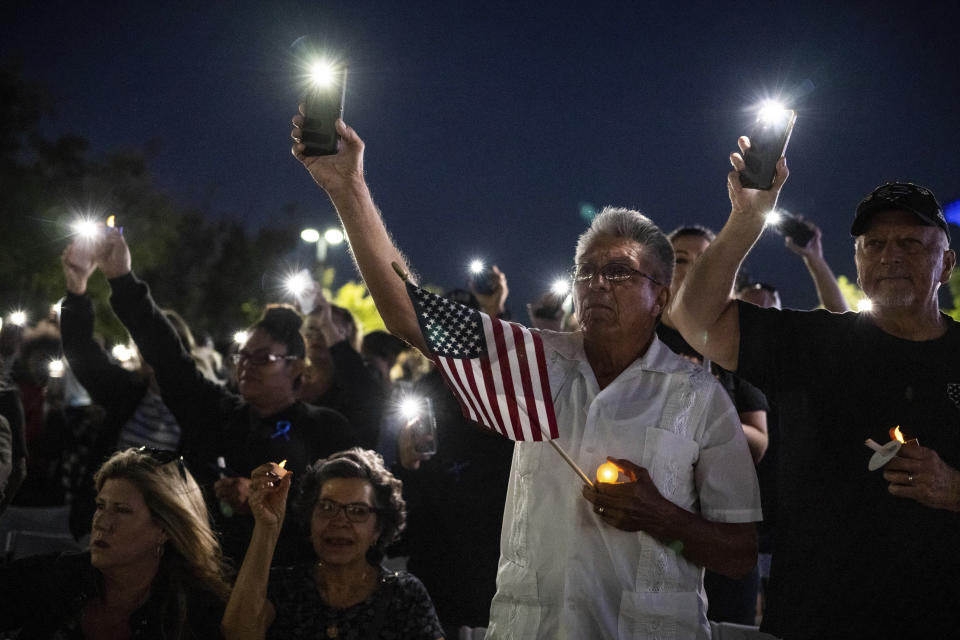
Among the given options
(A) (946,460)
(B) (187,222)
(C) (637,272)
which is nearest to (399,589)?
(C) (637,272)

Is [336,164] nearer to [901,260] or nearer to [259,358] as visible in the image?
A: [901,260]

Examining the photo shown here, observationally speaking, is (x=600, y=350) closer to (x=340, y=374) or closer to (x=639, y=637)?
(x=639, y=637)

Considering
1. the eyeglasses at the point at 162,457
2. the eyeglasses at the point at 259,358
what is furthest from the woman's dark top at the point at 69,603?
the eyeglasses at the point at 259,358

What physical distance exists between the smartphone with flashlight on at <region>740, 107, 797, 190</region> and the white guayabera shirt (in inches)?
26.5

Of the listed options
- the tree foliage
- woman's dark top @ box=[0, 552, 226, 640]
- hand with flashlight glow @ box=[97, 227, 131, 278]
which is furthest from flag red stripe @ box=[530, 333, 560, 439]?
the tree foliage

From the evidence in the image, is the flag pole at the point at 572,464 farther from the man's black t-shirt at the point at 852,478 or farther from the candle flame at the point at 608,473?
the man's black t-shirt at the point at 852,478

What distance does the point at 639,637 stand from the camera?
2553mm

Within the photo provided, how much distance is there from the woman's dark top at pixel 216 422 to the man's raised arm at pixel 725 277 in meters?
2.38

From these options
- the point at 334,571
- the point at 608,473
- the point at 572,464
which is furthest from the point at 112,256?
the point at 608,473

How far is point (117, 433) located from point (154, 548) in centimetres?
240

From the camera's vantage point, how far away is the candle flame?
2.53 m

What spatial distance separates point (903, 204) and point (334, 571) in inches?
114

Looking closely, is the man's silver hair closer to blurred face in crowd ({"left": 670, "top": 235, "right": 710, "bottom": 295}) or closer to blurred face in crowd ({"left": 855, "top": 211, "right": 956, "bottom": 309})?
blurred face in crowd ({"left": 855, "top": 211, "right": 956, "bottom": 309})

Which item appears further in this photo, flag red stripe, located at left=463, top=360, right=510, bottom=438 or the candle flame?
flag red stripe, located at left=463, top=360, right=510, bottom=438
